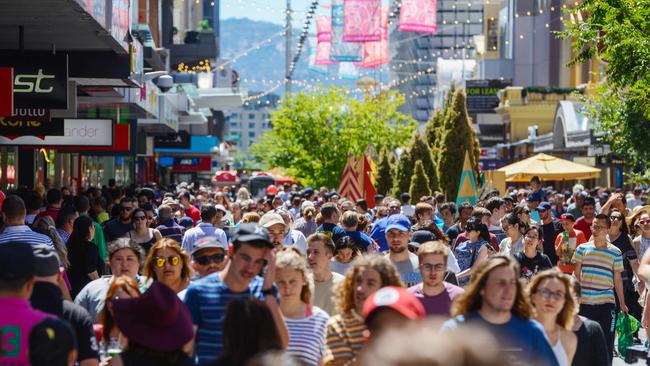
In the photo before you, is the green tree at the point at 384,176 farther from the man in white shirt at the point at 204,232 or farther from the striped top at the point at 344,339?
the striped top at the point at 344,339

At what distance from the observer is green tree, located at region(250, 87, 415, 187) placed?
194ft

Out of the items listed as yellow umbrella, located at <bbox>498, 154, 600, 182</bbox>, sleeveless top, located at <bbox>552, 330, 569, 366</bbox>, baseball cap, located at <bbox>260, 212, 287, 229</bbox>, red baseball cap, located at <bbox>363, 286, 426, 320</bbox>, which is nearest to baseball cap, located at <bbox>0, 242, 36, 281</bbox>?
red baseball cap, located at <bbox>363, 286, 426, 320</bbox>

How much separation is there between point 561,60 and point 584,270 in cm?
6283

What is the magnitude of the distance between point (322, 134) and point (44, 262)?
5316 centimetres

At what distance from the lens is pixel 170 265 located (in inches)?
367

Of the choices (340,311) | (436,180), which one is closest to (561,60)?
(436,180)

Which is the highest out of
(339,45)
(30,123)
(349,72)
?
(339,45)

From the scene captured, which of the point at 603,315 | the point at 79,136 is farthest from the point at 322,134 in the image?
the point at 603,315

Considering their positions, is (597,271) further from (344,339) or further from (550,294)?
(344,339)

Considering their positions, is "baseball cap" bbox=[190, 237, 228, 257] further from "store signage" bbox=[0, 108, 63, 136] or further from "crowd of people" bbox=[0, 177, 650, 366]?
"store signage" bbox=[0, 108, 63, 136]

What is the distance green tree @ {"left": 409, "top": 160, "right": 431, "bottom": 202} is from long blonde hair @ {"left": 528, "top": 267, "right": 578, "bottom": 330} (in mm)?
23502

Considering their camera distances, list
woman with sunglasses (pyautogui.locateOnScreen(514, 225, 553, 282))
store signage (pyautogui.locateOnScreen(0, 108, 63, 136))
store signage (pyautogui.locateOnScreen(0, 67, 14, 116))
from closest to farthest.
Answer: woman with sunglasses (pyautogui.locateOnScreen(514, 225, 553, 282)) → store signage (pyautogui.locateOnScreen(0, 67, 14, 116)) → store signage (pyautogui.locateOnScreen(0, 108, 63, 136))

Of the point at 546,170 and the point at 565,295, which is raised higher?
the point at 565,295

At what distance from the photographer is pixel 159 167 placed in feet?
239
